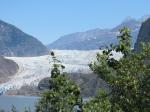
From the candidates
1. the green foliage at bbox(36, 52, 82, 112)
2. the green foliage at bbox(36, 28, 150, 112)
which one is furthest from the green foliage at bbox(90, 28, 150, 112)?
the green foliage at bbox(36, 52, 82, 112)

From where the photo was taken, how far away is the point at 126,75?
81.3 ft

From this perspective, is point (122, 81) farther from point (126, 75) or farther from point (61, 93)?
point (61, 93)

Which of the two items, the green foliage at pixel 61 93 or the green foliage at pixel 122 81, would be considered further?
the green foliage at pixel 61 93

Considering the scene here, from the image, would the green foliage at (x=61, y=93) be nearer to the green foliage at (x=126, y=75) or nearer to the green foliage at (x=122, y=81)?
the green foliage at (x=122, y=81)

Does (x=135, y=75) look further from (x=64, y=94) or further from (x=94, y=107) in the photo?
(x=64, y=94)

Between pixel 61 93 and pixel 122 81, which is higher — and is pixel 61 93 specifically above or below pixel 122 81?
below

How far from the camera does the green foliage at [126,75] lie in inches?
950

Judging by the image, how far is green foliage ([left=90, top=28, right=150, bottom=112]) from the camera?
24.1m

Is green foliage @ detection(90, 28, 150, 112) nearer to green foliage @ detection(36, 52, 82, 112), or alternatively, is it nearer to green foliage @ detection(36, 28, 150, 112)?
green foliage @ detection(36, 28, 150, 112)

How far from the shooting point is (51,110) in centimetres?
3297

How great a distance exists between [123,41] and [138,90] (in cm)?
347

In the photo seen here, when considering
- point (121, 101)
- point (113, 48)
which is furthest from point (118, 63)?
point (121, 101)

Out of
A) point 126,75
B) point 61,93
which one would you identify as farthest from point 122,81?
point 61,93

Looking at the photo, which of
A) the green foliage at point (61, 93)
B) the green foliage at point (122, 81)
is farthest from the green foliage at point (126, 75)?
the green foliage at point (61, 93)
